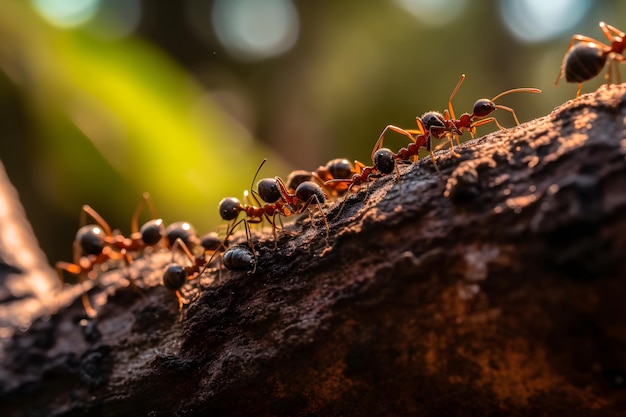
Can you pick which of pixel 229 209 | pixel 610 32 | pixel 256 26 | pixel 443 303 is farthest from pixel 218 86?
pixel 443 303

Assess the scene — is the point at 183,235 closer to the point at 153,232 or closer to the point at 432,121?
the point at 153,232

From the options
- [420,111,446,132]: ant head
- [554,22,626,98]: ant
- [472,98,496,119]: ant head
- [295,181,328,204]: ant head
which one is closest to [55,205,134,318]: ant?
[295,181,328,204]: ant head

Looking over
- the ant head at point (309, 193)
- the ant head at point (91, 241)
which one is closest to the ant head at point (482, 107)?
the ant head at point (309, 193)

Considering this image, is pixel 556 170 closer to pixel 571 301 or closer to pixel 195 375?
pixel 571 301

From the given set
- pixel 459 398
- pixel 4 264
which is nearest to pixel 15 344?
pixel 4 264

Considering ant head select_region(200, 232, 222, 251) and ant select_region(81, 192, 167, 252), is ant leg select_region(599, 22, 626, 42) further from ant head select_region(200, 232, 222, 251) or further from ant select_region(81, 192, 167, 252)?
ant select_region(81, 192, 167, 252)

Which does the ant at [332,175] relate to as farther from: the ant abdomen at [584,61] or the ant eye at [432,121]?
the ant abdomen at [584,61]

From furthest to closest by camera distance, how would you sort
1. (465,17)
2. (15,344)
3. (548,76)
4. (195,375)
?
1. (548,76)
2. (465,17)
3. (15,344)
4. (195,375)
